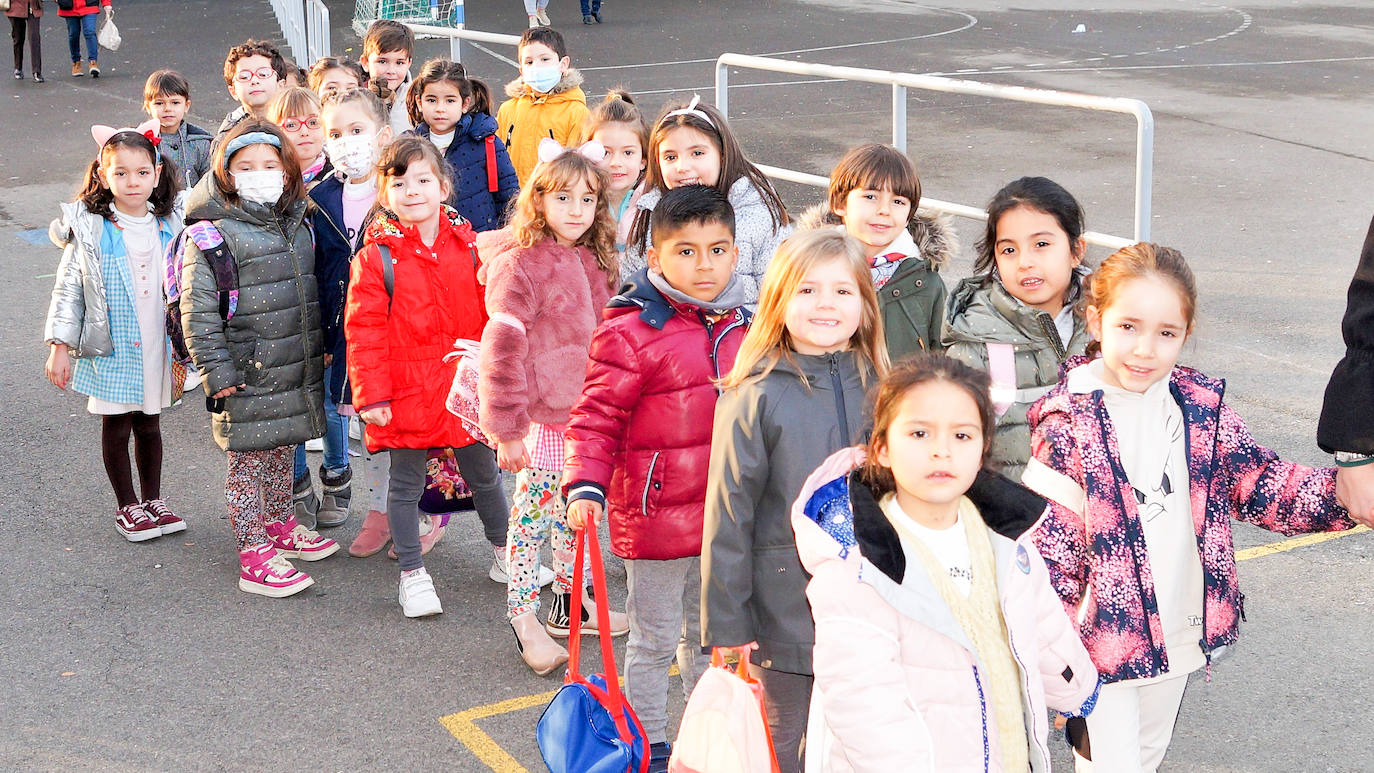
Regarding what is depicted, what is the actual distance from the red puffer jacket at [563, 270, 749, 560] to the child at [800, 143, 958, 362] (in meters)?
0.54

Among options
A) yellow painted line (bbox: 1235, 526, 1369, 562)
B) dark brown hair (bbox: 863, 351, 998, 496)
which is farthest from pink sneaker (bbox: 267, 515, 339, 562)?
yellow painted line (bbox: 1235, 526, 1369, 562)

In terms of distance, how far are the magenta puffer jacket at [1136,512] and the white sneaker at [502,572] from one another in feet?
8.56

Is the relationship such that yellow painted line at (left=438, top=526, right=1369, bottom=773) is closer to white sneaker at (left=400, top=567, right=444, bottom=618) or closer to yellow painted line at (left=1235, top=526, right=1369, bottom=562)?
white sneaker at (left=400, top=567, right=444, bottom=618)

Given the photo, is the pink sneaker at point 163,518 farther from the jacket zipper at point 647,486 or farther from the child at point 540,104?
the jacket zipper at point 647,486

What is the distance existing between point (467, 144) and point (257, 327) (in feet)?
6.19

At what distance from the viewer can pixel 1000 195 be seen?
13.7 feet

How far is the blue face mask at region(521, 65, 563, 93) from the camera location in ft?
25.8

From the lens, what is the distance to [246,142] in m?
5.71

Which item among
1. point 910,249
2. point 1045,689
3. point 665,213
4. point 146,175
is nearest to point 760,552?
point 1045,689

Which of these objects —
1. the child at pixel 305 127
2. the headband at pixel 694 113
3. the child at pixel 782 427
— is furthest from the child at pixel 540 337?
the child at pixel 305 127

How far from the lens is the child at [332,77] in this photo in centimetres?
799

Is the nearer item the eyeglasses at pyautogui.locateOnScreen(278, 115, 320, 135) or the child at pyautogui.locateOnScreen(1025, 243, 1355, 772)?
the child at pyautogui.locateOnScreen(1025, 243, 1355, 772)

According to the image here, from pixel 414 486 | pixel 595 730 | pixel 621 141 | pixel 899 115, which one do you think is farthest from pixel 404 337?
pixel 899 115

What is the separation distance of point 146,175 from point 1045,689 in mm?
4497
